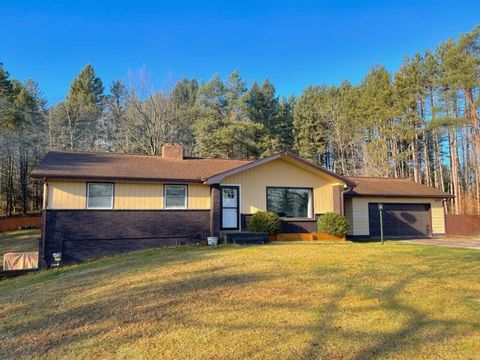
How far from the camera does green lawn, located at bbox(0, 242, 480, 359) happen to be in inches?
163

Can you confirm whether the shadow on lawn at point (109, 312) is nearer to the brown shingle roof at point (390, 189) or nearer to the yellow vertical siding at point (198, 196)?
the yellow vertical siding at point (198, 196)

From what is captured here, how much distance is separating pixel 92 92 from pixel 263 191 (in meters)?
32.3

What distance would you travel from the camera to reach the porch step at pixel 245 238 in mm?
13398

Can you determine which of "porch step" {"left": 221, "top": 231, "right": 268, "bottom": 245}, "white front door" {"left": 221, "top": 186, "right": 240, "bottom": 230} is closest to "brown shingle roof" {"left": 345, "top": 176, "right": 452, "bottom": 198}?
"white front door" {"left": 221, "top": 186, "right": 240, "bottom": 230}

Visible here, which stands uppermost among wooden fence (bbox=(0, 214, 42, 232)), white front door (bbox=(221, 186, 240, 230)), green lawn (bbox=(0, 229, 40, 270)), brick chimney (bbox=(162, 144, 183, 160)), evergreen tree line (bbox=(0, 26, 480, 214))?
evergreen tree line (bbox=(0, 26, 480, 214))

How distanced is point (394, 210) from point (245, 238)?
9.84 m

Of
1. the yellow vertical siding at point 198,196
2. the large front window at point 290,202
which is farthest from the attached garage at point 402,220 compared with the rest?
the yellow vertical siding at point 198,196

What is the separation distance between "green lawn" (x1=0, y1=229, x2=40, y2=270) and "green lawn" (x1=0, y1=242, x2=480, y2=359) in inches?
599

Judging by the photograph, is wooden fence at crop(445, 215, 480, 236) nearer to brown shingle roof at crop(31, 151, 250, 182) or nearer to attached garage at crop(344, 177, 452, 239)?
attached garage at crop(344, 177, 452, 239)

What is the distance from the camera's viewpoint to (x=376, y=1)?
1755cm

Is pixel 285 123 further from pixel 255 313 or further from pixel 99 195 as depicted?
pixel 255 313

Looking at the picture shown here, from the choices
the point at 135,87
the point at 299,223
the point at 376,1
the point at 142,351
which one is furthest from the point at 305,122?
the point at 142,351

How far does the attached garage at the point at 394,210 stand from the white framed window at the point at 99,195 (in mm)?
11110

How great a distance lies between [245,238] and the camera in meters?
13.4
